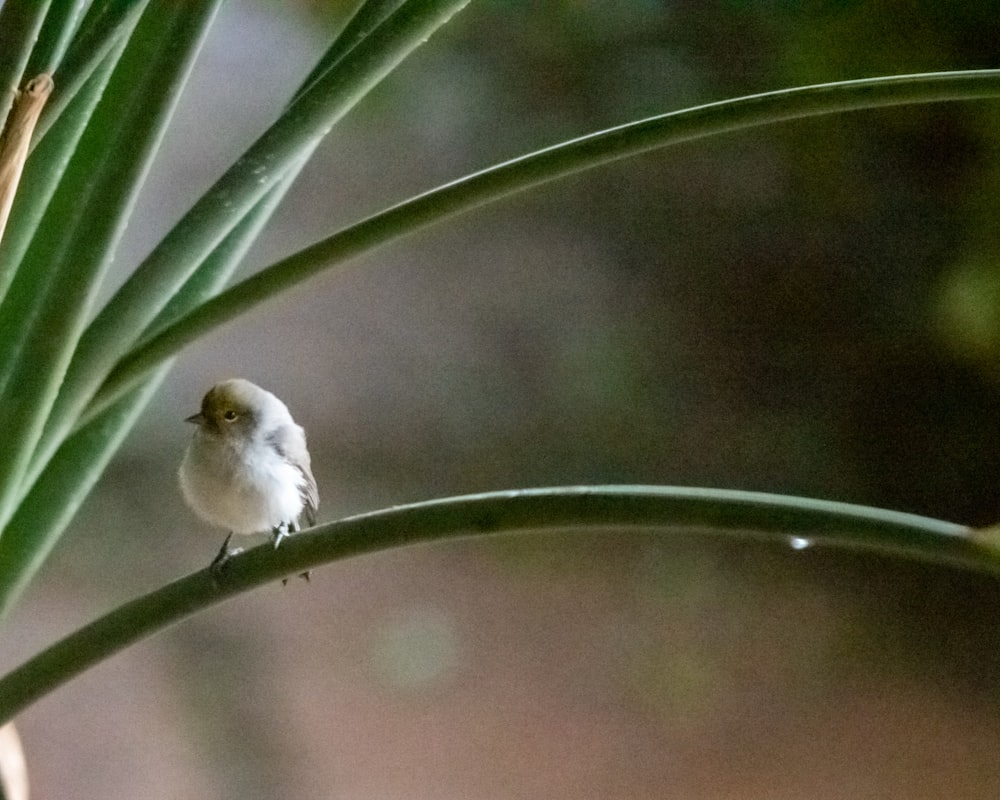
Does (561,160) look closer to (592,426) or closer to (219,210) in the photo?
(219,210)

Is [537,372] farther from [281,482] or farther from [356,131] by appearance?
[281,482]

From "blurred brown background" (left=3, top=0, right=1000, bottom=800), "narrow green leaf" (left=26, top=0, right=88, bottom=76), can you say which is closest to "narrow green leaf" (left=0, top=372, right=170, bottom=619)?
"narrow green leaf" (left=26, top=0, right=88, bottom=76)

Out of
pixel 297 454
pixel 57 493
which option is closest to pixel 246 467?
pixel 297 454

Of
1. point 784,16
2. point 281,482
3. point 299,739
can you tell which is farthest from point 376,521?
point 784,16

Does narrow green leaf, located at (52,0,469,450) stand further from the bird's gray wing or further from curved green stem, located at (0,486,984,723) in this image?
the bird's gray wing

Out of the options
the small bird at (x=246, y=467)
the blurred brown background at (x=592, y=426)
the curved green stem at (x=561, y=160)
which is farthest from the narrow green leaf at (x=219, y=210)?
the blurred brown background at (x=592, y=426)

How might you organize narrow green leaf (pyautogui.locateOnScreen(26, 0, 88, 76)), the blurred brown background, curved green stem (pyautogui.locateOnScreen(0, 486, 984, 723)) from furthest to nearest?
the blurred brown background, narrow green leaf (pyautogui.locateOnScreen(26, 0, 88, 76)), curved green stem (pyautogui.locateOnScreen(0, 486, 984, 723))
